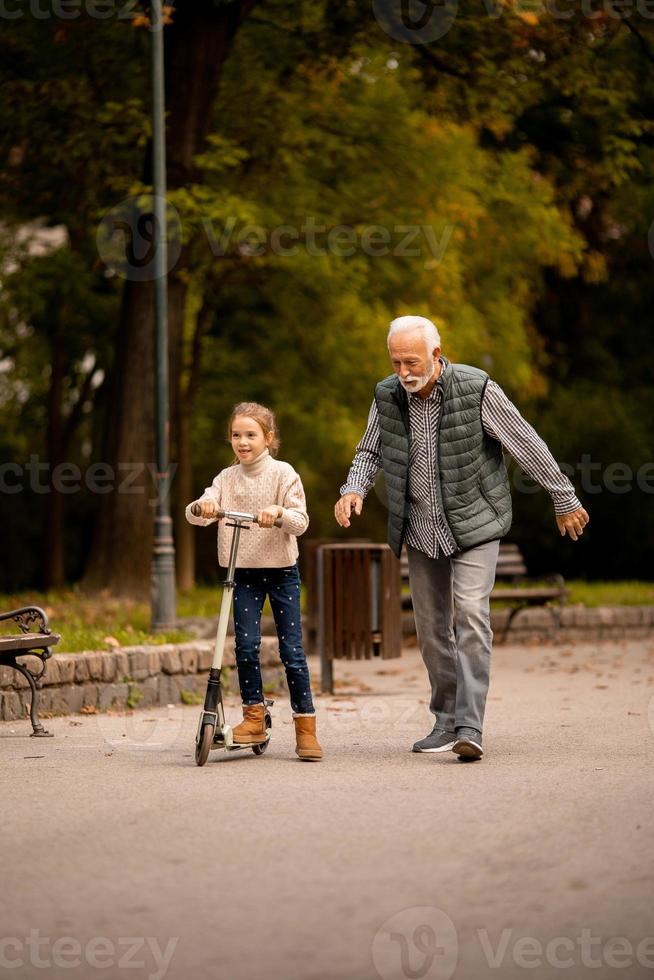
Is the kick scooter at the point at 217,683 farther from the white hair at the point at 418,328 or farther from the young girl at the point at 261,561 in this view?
the white hair at the point at 418,328

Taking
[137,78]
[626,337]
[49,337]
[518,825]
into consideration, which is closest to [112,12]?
[137,78]

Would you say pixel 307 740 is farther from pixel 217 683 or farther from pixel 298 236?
pixel 298 236

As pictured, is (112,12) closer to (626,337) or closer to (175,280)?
(175,280)

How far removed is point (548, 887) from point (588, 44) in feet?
50.2

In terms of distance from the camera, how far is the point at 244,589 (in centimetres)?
800

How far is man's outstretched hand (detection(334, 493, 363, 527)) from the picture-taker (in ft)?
25.3

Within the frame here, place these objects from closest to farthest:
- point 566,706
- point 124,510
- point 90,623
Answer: point 566,706
point 90,623
point 124,510

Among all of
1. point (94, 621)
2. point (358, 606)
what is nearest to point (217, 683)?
point (358, 606)

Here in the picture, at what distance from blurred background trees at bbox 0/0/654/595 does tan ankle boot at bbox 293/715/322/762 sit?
9304 millimetres

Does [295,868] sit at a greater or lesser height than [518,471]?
lesser

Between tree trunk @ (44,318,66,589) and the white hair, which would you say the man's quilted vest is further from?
tree trunk @ (44,318,66,589)

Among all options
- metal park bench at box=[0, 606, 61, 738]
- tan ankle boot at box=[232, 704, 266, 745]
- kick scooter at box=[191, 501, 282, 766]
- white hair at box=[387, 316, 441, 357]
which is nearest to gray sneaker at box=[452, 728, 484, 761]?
tan ankle boot at box=[232, 704, 266, 745]

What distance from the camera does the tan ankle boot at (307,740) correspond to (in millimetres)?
7910

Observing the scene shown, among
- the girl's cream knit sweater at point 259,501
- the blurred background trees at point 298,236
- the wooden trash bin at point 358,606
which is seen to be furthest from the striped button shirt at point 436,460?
the blurred background trees at point 298,236
